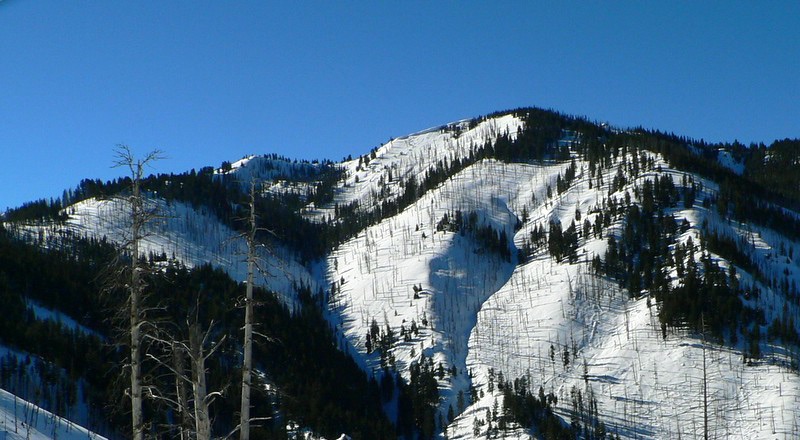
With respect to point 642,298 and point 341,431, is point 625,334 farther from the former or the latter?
point 341,431

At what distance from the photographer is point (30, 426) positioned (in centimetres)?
3728

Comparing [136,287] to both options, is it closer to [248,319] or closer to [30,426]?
[248,319]

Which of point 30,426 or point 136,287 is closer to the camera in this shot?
point 136,287

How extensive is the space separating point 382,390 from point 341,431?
3302cm

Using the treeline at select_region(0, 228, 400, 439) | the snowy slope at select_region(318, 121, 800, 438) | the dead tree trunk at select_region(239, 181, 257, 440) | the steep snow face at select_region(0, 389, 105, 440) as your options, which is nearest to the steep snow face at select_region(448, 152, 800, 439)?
the snowy slope at select_region(318, 121, 800, 438)

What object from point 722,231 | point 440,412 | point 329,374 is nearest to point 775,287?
point 722,231

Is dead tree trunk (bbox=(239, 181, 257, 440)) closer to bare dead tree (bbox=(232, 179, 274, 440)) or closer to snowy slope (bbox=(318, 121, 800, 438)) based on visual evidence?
bare dead tree (bbox=(232, 179, 274, 440))

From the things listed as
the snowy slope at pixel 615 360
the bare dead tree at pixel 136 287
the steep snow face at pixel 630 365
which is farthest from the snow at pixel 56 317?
the bare dead tree at pixel 136 287

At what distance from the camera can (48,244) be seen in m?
191

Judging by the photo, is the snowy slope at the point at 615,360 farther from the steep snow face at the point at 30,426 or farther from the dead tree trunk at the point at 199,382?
the dead tree trunk at the point at 199,382

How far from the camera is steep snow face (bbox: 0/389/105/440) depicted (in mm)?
34938

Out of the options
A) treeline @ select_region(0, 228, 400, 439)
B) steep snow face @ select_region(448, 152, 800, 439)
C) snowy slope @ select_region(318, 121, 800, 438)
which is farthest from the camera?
snowy slope @ select_region(318, 121, 800, 438)

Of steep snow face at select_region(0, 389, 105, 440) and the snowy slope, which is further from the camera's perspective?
the snowy slope

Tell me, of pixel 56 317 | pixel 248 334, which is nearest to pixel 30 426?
pixel 248 334
